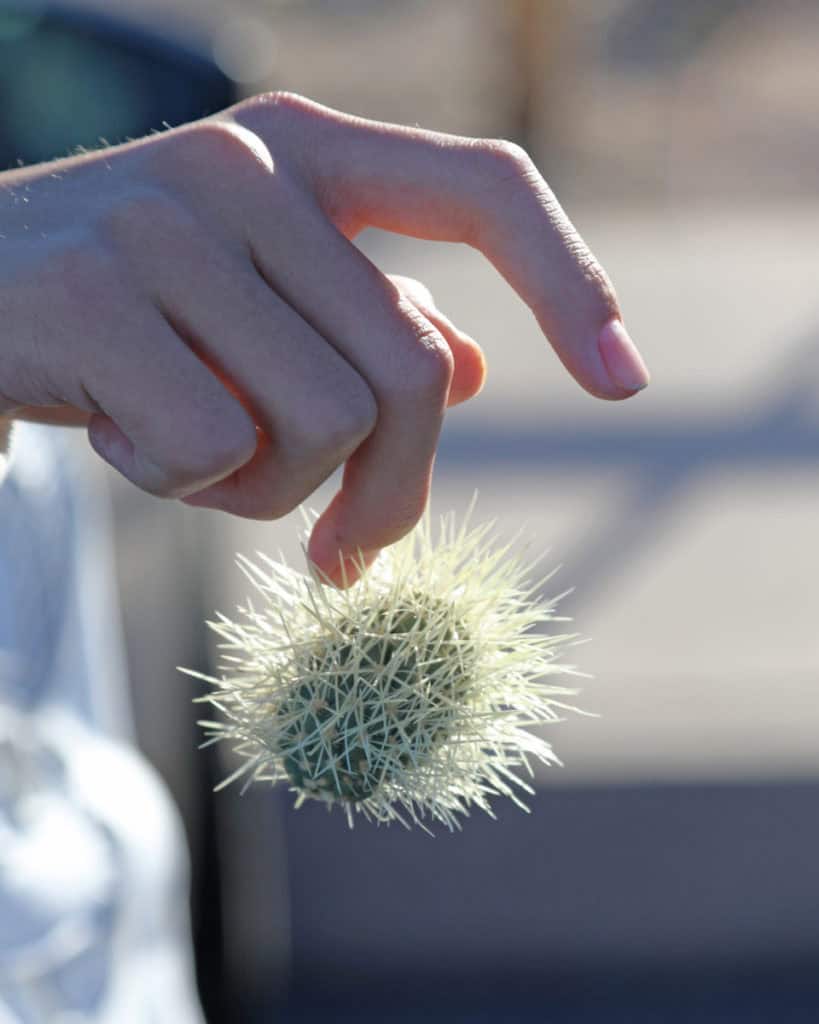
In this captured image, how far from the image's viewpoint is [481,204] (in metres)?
0.53

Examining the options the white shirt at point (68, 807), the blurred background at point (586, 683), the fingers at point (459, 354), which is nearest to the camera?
the fingers at point (459, 354)

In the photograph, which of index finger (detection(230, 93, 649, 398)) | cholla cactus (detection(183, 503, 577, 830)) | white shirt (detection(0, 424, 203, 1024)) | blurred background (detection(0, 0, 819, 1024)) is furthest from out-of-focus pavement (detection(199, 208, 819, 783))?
index finger (detection(230, 93, 649, 398))

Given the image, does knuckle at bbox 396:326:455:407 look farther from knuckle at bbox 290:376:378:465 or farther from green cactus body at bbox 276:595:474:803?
green cactus body at bbox 276:595:474:803

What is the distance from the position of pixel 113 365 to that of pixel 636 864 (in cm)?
158

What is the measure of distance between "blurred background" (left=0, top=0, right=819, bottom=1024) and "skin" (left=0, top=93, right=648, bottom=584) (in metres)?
1.36

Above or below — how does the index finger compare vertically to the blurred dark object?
below

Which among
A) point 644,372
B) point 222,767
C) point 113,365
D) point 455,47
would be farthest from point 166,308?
point 455,47

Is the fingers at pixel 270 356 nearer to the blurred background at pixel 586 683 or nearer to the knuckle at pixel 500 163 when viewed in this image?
the knuckle at pixel 500 163

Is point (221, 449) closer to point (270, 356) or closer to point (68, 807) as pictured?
point (270, 356)

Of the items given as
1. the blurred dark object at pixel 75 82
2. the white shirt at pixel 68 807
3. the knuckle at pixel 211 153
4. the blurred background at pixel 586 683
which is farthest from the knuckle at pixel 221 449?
the blurred dark object at pixel 75 82

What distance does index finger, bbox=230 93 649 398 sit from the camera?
526 millimetres

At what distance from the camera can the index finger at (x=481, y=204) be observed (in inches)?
20.7

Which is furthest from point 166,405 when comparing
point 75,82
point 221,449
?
point 75,82

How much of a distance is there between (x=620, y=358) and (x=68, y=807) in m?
0.70
